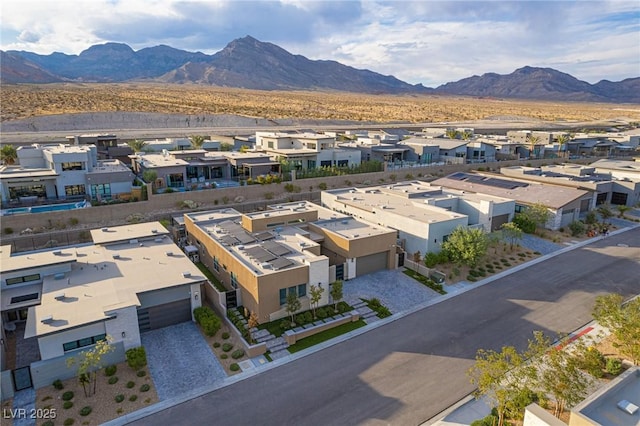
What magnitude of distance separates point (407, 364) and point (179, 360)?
13404 mm

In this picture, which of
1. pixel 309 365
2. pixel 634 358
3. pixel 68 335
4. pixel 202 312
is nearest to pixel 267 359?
pixel 309 365

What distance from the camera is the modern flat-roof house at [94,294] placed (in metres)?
21.6

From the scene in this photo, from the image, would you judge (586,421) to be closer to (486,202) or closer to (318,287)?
(318,287)

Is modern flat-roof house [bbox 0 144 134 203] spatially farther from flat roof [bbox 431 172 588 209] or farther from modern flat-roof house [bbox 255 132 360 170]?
flat roof [bbox 431 172 588 209]

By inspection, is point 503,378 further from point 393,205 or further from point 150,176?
point 150,176

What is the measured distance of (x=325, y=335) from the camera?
85.8ft

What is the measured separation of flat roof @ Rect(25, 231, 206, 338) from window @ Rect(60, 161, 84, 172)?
19937 millimetres

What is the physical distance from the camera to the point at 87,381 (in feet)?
68.0

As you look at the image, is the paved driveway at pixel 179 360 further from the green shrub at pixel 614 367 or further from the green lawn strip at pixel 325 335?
the green shrub at pixel 614 367

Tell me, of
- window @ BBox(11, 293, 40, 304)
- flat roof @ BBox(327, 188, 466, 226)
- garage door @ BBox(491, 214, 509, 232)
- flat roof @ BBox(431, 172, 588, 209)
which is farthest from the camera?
flat roof @ BBox(431, 172, 588, 209)

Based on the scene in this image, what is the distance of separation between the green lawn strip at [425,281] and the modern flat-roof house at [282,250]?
1.68m

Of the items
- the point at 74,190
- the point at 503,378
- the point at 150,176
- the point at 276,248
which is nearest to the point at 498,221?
the point at 276,248

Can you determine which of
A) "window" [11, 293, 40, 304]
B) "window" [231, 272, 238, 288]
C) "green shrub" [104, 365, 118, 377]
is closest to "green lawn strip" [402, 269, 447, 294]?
"window" [231, 272, 238, 288]

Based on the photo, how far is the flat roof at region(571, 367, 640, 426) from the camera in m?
14.9
